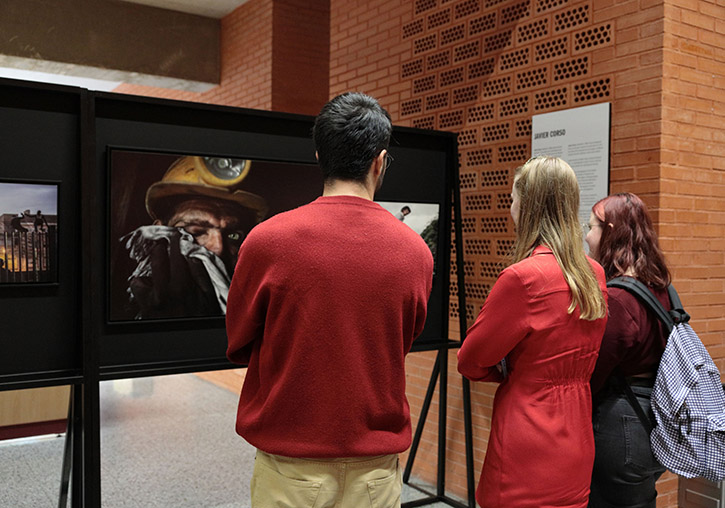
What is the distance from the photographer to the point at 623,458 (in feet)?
7.59

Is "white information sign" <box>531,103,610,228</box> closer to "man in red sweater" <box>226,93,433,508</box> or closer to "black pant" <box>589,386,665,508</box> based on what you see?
"black pant" <box>589,386,665,508</box>

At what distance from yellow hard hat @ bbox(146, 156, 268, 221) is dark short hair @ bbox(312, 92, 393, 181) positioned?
1.66m

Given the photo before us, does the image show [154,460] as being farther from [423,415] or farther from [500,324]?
[500,324]

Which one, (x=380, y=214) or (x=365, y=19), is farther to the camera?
(x=365, y=19)

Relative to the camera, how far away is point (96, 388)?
2.88 metres

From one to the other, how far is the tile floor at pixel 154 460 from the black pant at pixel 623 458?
2.04 m

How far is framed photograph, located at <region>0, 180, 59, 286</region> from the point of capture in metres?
2.71

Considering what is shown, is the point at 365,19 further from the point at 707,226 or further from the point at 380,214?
the point at 380,214

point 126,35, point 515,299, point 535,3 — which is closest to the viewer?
point 515,299

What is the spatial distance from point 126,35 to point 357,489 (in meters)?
7.69

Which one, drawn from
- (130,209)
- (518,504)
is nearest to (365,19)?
(130,209)

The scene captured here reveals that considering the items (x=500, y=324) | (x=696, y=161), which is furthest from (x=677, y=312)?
(x=696, y=161)

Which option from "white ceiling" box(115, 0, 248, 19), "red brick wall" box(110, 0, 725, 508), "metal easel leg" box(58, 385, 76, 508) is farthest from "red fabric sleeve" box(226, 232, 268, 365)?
"white ceiling" box(115, 0, 248, 19)

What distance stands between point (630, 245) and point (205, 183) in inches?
Answer: 75.9
